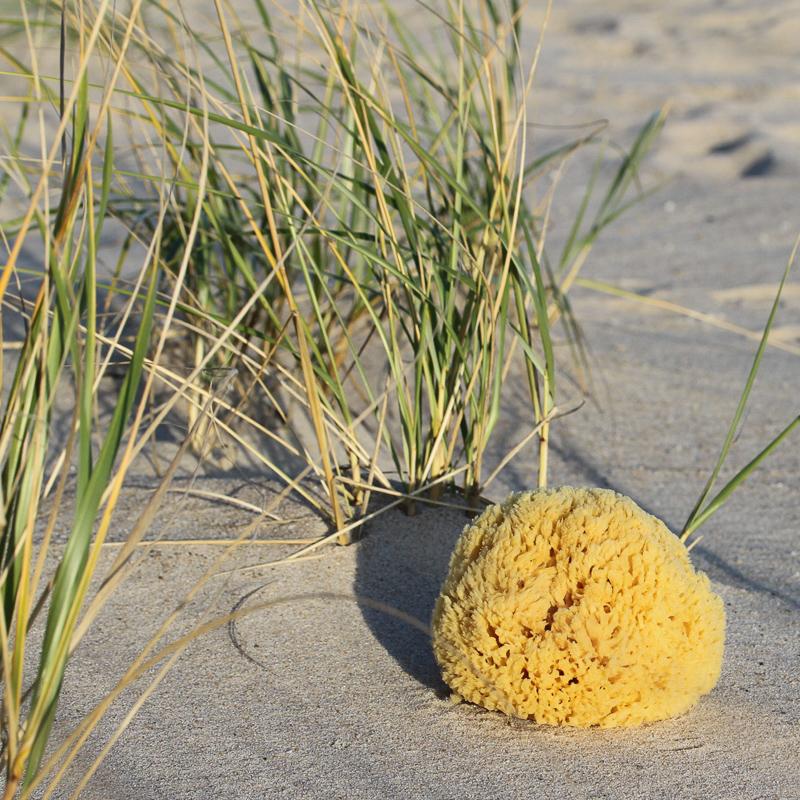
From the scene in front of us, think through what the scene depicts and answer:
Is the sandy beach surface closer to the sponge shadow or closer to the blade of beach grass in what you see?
the sponge shadow

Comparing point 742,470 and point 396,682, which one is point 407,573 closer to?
point 396,682

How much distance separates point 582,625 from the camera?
1194 mm

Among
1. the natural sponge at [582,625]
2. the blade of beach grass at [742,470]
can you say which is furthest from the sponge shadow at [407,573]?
the blade of beach grass at [742,470]

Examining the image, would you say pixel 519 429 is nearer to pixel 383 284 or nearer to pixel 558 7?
pixel 383 284

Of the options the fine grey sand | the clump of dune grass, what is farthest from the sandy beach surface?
the clump of dune grass

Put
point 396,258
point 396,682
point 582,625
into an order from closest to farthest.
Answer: point 582,625 < point 396,682 < point 396,258

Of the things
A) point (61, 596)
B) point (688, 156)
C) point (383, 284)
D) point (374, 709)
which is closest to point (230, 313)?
point (383, 284)

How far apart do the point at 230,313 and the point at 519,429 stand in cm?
62

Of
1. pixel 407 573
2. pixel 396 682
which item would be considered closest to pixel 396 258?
pixel 407 573

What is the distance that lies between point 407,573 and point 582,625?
0.40 m

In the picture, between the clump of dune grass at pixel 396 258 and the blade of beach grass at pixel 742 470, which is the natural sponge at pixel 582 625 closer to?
the blade of beach grass at pixel 742 470

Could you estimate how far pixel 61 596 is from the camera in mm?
946

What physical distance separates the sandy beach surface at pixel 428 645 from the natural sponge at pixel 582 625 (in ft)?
0.17

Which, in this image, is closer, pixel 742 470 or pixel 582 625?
pixel 582 625
